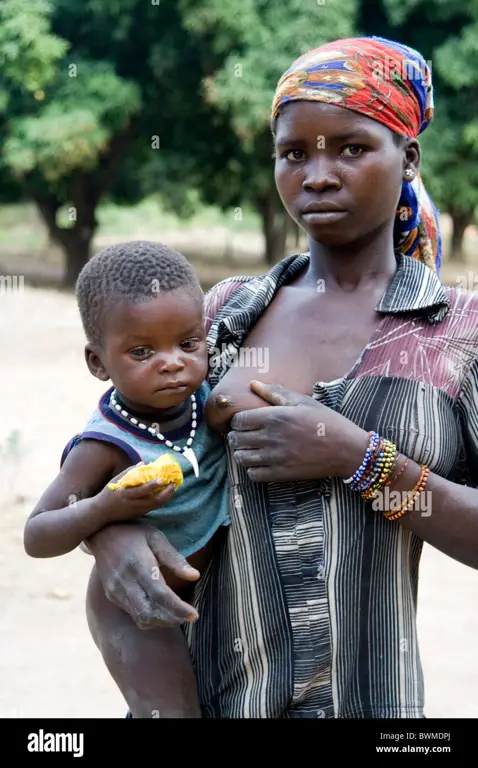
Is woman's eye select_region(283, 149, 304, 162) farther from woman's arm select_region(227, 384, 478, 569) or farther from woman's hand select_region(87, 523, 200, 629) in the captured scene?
woman's hand select_region(87, 523, 200, 629)

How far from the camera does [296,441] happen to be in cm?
166

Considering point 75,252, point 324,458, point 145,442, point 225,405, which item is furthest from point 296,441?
point 75,252

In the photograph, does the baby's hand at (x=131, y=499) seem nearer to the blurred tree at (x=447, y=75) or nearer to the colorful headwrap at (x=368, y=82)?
the colorful headwrap at (x=368, y=82)

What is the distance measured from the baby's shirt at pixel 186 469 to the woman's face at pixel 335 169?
0.39 metres

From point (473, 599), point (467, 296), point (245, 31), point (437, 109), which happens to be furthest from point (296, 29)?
point (467, 296)

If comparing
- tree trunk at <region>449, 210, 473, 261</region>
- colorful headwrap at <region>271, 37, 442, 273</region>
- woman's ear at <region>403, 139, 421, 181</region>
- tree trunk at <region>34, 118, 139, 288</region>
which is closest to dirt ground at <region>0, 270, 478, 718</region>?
woman's ear at <region>403, 139, 421, 181</region>

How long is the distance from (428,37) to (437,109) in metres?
1.36

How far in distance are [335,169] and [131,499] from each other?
2.12 feet

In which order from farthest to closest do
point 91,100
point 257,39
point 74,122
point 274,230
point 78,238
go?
point 274,230 < point 78,238 < point 91,100 < point 74,122 < point 257,39

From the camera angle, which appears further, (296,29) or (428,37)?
(428,37)

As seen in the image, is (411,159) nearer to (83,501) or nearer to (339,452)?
(339,452)

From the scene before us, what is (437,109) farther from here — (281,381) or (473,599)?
(281,381)

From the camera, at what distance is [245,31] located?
14.6 m
